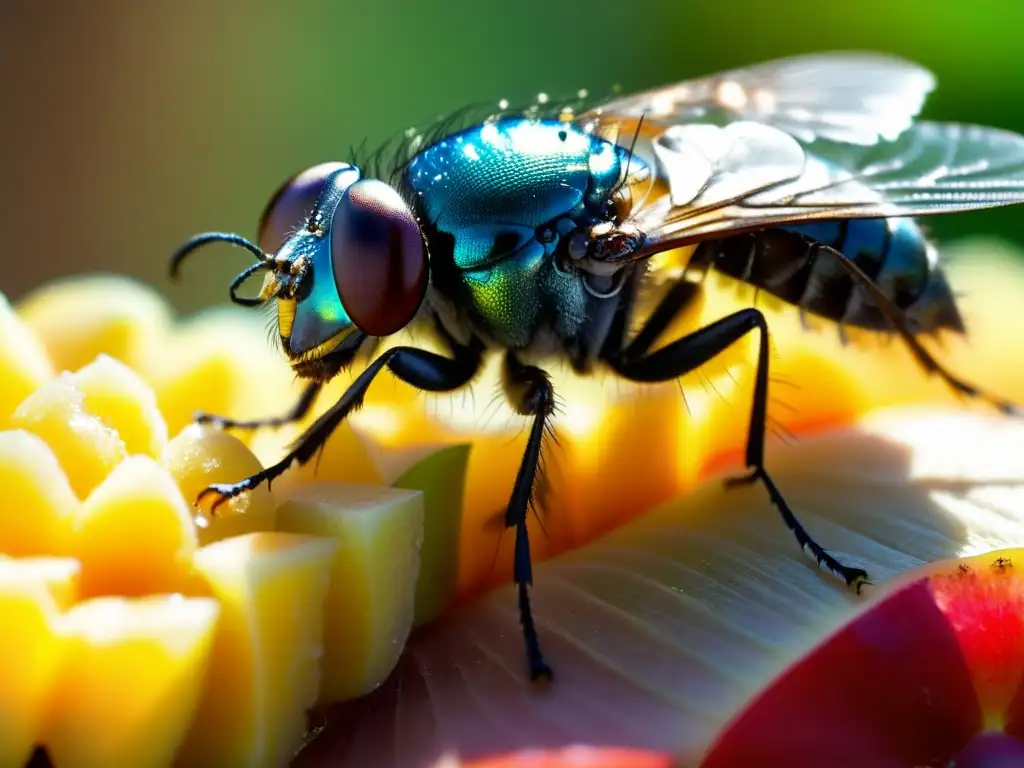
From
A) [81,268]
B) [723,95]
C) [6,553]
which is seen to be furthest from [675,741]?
[81,268]

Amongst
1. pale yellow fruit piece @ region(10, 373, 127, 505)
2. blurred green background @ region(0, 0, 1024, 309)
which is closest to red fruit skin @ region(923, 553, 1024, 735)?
pale yellow fruit piece @ region(10, 373, 127, 505)

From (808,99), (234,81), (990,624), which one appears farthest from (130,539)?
(234,81)

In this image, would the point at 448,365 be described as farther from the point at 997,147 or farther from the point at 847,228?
the point at 997,147

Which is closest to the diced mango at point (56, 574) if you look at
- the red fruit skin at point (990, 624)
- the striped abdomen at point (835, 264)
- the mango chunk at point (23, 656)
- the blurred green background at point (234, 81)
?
the mango chunk at point (23, 656)

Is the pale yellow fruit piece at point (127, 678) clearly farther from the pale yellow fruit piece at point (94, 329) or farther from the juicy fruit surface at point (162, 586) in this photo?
the pale yellow fruit piece at point (94, 329)

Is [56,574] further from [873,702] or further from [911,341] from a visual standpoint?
[911,341]

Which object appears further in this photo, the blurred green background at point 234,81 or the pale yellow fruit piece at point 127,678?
the blurred green background at point 234,81
